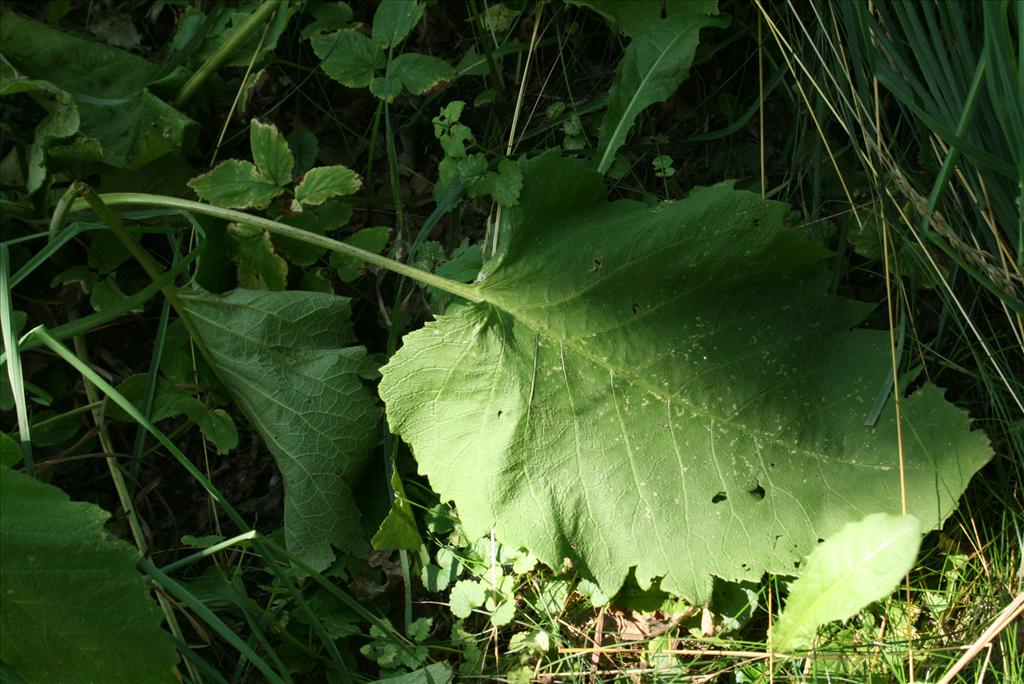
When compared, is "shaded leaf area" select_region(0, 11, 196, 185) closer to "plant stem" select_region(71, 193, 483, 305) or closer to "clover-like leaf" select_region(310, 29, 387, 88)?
"plant stem" select_region(71, 193, 483, 305)

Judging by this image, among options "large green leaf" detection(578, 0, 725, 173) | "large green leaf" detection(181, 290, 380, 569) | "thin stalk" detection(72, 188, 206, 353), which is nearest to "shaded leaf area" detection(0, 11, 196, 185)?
"thin stalk" detection(72, 188, 206, 353)

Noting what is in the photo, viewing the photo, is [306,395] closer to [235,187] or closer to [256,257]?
[256,257]

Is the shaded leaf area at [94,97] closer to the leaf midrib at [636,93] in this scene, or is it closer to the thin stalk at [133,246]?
the thin stalk at [133,246]

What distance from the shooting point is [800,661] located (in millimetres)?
1702

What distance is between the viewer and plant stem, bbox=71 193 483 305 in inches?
68.9

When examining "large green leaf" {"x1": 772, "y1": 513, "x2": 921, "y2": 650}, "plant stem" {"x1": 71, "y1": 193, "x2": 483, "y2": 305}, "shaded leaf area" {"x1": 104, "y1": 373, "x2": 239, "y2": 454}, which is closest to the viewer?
"large green leaf" {"x1": 772, "y1": 513, "x2": 921, "y2": 650}

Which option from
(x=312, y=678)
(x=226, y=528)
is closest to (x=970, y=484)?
(x=312, y=678)

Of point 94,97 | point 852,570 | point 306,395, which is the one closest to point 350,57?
point 94,97

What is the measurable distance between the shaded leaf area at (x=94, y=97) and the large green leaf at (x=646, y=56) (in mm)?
932

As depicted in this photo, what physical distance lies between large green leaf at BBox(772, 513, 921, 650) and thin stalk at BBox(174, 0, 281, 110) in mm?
1597

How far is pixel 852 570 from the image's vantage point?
1365mm

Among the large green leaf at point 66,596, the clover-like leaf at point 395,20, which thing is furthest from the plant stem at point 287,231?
the large green leaf at point 66,596

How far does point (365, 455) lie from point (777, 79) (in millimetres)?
1178

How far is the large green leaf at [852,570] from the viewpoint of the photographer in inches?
51.6
